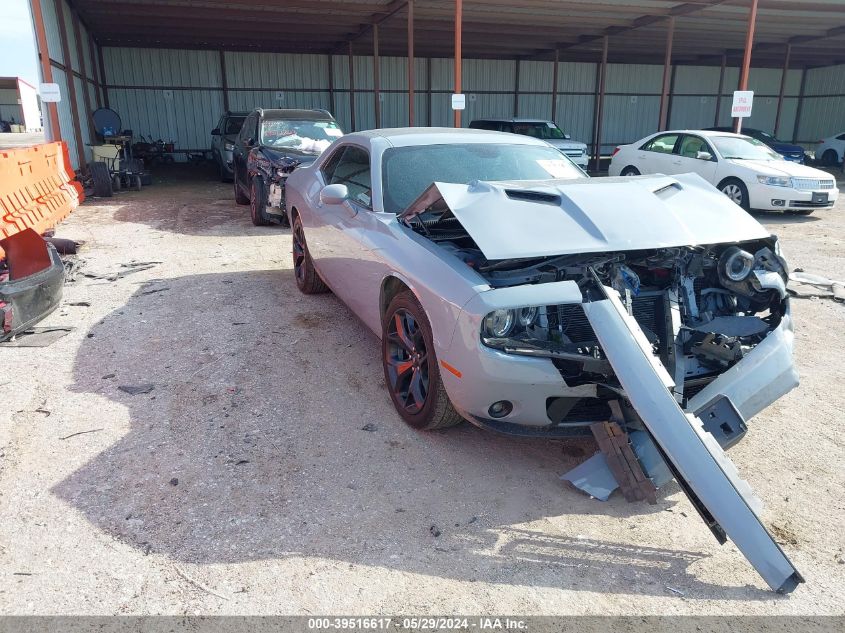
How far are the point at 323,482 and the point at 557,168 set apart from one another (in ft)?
9.37

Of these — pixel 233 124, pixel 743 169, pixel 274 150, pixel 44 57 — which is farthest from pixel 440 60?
pixel 274 150

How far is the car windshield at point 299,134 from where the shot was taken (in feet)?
32.3

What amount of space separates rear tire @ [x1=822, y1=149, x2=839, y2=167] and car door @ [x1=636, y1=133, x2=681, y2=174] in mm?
13558

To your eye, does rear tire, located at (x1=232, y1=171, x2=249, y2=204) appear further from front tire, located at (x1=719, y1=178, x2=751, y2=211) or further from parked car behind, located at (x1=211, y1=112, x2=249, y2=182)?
front tire, located at (x1=719, y1=178, x2=751, y2=211)

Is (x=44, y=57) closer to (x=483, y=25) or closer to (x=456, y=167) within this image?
(x=456, y=167)

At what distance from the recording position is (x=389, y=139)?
4613mm

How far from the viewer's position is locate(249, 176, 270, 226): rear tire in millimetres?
9367

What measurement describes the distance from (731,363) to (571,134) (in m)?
25.1

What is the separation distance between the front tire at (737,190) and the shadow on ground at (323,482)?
893 centimetres

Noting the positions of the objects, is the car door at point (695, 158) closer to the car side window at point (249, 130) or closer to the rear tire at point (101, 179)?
the car side window at point (249, 130)

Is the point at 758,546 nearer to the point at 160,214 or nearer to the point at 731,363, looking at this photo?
the point at 731,363

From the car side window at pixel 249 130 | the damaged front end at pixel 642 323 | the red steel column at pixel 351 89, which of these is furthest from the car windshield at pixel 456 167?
the red steel column at pixel 351 89

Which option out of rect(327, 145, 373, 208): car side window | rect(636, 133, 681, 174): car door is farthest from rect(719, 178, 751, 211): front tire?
rect(327, 145, 373, 208): car side window

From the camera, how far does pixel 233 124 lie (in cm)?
1532
